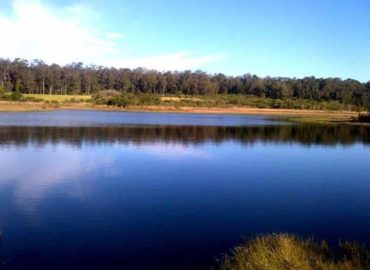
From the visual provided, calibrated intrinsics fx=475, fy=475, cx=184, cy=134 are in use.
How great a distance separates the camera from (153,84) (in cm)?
13812

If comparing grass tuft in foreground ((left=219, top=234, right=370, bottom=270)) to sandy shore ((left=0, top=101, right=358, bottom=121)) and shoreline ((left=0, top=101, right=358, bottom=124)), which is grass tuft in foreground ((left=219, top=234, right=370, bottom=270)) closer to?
sandy shore ((left=0, top=101, right=358, bottom=121))

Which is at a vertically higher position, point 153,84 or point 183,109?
point 153,84

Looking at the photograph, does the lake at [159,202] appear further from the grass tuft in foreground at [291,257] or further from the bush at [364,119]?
the bush at [364,119]

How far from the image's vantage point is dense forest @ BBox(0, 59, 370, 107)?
5002 inches

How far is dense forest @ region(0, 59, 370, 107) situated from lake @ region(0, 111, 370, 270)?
102m

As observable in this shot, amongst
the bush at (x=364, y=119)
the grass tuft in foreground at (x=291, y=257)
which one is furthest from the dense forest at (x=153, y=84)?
the grass tuft in foreground at (x=291, y=257)

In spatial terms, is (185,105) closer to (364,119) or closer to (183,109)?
(183,109)

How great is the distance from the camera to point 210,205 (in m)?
14.0

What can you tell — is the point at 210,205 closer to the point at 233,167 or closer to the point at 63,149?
the point at 233,167

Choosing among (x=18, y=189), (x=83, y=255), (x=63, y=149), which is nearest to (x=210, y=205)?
(x=83, y=255)

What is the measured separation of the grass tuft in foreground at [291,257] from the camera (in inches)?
312

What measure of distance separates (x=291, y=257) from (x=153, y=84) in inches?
5172

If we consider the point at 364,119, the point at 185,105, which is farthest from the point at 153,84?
the point at 364,119

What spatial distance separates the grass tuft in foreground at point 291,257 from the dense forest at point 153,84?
116 meters
